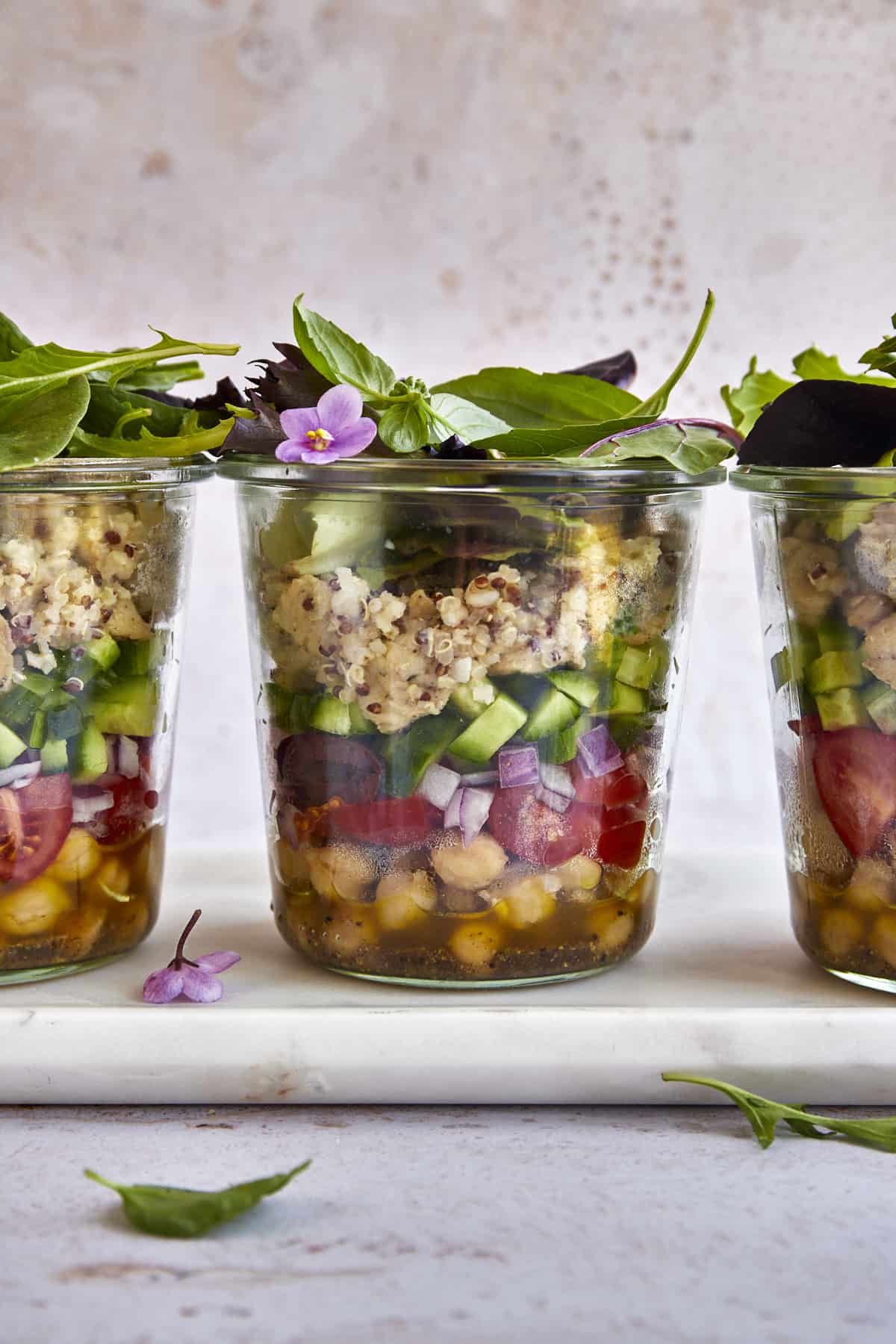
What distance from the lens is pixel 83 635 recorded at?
31.6 inches

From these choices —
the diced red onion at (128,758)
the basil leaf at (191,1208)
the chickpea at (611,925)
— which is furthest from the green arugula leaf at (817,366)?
the basil leaf at (191,1208)

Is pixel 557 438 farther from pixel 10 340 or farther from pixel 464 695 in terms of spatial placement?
pixel 10 340

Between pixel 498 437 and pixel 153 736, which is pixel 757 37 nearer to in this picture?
pixel 498 437

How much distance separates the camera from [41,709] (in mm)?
793

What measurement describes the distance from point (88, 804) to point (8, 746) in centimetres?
6

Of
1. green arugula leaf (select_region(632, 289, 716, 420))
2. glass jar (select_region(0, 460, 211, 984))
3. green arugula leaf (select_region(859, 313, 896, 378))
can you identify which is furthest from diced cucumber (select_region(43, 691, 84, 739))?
green arugula leaf (select_region(859, 313, 896, 378))

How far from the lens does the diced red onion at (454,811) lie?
2.55 ft

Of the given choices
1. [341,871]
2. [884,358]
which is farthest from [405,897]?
[884,358]

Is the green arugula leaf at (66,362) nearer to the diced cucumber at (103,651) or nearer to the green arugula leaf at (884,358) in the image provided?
the diced cucumber at (103,651)

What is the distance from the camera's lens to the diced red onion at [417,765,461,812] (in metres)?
0.78

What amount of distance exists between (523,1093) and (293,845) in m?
0.18

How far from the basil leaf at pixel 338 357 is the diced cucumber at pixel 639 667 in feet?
0.61

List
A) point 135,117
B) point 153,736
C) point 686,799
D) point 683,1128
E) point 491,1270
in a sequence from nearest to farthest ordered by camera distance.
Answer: point 491,1270
point 683,1128
point 153,736
point 135,117
point 686,799

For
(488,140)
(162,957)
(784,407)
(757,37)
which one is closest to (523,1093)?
(162,957)
